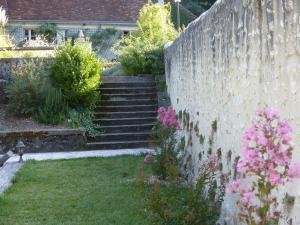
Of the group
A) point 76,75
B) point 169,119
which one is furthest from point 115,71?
point 169,119

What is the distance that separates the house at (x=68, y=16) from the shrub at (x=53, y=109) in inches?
550

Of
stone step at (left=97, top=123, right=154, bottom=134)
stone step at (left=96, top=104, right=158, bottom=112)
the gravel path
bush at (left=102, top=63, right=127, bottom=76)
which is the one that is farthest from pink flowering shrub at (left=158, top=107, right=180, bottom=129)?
bush at (left=102, top=63, right=127, bottom=76)

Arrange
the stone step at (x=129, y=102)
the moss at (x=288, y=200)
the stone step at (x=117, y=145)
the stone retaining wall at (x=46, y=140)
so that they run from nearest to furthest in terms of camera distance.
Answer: the moss at (x=288, y=200), the stone retaining wall at (x=46, y=140), the stone step at (x=117, y=145), the stone step at (x=129, y=102)

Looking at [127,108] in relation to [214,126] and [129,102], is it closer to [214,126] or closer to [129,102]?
[129,102]

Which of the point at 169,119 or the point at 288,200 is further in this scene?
the point at 169,119

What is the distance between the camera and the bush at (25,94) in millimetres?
11641

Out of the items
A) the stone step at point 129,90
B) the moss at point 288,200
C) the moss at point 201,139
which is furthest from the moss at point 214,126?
the stone step at point 129,90

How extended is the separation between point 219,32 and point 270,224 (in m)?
2.60

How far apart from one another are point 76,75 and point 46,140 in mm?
1911

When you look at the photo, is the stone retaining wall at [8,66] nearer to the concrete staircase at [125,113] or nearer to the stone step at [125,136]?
the concrete staircase at [125,113]

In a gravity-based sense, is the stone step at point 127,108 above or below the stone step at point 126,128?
above

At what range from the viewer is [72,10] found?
2705cm

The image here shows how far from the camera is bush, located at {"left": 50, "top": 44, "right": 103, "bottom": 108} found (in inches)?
470

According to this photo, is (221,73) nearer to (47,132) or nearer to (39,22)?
(47,132)
